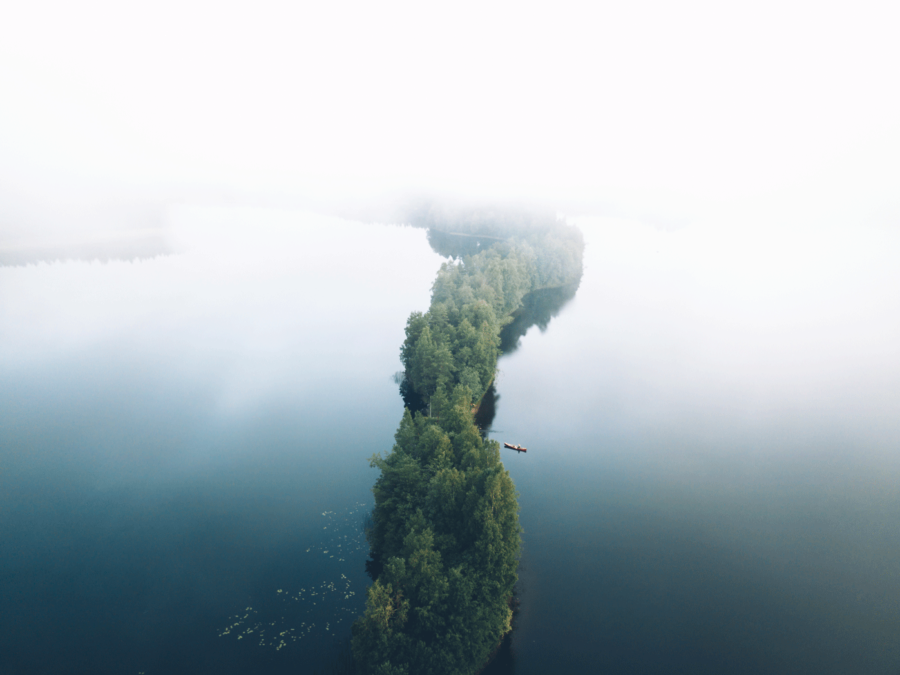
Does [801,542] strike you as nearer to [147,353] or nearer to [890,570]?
[890,570]

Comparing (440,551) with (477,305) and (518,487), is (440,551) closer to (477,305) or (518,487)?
(518,487)

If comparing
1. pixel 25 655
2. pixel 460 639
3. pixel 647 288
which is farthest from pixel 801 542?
pixel 647 288

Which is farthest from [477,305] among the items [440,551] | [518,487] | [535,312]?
[440,551]

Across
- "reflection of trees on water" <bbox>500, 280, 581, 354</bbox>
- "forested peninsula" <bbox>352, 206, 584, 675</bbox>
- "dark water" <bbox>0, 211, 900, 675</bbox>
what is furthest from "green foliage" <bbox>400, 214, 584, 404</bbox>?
"dark water" <bbox>0, 211, 900, 675</bbox>

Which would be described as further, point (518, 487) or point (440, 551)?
point (518, 487)

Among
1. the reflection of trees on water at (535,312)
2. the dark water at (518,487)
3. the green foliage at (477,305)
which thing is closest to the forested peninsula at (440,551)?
the green foliage at (477,305)

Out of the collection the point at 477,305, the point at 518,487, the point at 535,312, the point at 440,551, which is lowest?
the point at 518,487

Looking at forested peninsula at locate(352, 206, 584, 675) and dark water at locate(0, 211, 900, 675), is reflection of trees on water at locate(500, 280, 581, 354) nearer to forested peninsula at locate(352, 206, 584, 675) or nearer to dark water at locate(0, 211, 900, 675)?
dark water at locate(0, 211, 900, 675)

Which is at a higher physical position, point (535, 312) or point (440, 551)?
point (535, 312)

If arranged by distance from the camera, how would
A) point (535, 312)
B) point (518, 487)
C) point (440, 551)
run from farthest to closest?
point (535, 312) < point (518, 487) < point (440, 551)
